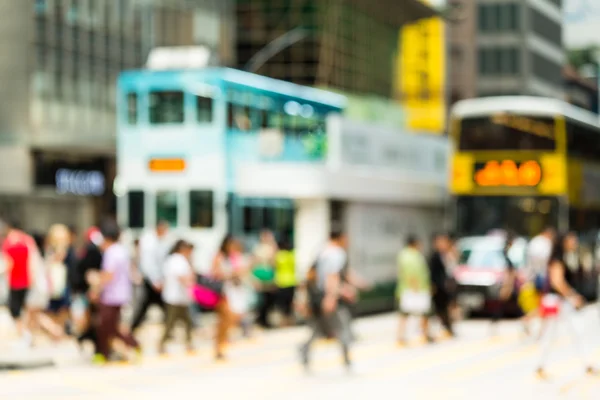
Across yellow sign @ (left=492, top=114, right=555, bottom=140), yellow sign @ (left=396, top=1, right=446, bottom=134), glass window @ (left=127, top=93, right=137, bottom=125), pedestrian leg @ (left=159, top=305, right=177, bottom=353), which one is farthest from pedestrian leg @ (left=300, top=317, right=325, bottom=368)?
yellow sign @ (left=396, top=1, right=446, bottom=134)

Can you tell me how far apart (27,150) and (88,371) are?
29122 mm

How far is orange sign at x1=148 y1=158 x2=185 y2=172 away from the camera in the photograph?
26062mm

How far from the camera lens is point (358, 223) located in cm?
2814

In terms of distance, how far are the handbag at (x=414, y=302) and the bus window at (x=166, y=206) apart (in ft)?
21.1

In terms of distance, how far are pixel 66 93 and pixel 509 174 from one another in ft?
70.2

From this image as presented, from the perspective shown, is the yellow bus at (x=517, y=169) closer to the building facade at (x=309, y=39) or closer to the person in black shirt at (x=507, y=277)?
the person in black shirt at (x=507, y=277)

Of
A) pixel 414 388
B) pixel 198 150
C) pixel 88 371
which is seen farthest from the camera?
pixel 198 150

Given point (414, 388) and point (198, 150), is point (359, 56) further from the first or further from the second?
point (414, 388)

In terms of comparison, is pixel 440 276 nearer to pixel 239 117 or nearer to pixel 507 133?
pixel 239 117

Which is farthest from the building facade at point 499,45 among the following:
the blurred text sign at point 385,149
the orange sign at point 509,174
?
the orange sign at point 509,174

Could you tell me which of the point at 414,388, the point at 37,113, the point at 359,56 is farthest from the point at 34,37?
the point at 414,388

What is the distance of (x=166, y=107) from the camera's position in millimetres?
26516

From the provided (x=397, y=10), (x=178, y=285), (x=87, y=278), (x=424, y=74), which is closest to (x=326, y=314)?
(x=178, y=285)

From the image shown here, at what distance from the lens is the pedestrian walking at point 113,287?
16.6 m
